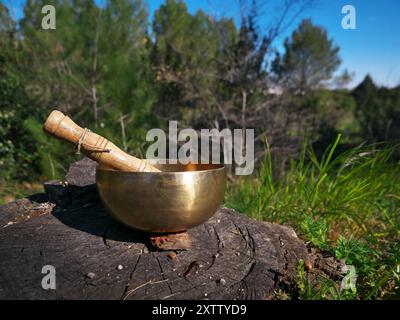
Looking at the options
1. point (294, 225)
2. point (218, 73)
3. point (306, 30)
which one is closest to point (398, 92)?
point (306, 30)

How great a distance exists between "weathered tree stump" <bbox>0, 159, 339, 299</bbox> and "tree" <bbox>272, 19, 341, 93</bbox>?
4211mm

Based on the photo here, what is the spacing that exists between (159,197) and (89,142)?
0.44 meters

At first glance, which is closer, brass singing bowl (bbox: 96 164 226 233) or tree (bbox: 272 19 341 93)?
brass singing bowl (bbox: 96 164 226 233)

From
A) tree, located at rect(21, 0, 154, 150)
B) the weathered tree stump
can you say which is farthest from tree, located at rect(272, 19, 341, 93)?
the weathered tree stump

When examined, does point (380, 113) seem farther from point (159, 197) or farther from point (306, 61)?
point (159, 197)

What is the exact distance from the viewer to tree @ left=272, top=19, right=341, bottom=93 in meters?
5.69

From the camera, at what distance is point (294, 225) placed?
85.0 inches

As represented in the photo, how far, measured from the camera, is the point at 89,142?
1.50 m

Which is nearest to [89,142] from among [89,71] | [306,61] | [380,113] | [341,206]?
[341,206]

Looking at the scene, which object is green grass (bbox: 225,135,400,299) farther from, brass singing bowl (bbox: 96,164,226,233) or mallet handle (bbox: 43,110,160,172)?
mallet handle (bbox: 43,110,160,172)

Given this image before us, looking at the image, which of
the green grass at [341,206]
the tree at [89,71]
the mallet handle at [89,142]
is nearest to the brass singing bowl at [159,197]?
the mallet handle at [89,142]

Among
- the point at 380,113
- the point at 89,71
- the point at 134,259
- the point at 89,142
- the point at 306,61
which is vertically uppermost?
the point at 306,61
